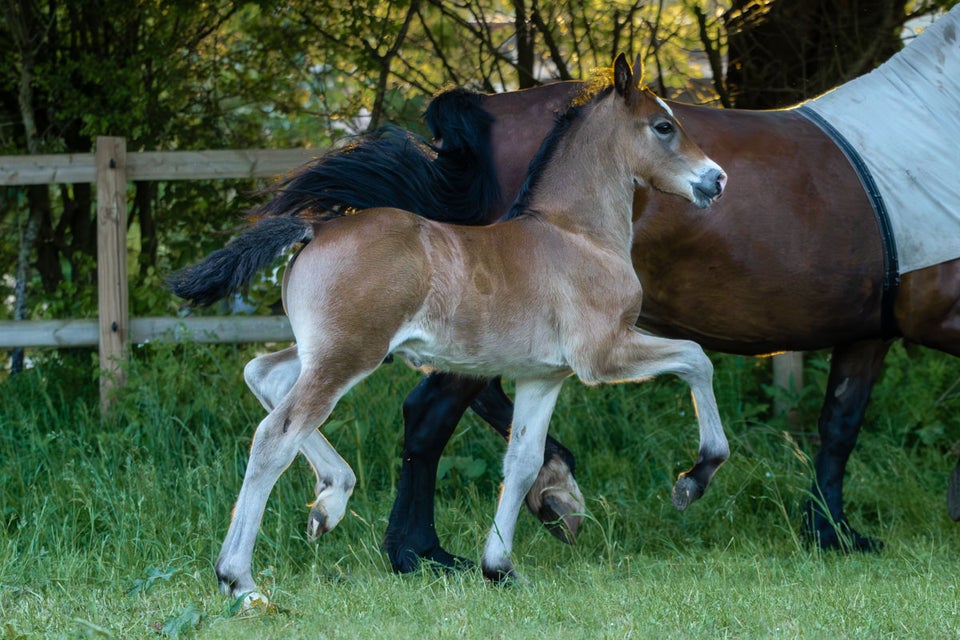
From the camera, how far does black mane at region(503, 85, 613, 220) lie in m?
4.79

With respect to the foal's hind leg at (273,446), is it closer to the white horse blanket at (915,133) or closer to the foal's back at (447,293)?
the foal's back at (447,293)

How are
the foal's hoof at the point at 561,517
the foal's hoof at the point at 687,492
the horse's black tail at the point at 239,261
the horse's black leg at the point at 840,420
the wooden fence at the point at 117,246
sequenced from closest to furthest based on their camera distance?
the horse's black tail at the point at 239,261
the foal's hoof at the point at 687,492
the foal's hoof at the point at 561,517
the horse's black leg at the point at 840,420
the wooden fence at the point at 117,246

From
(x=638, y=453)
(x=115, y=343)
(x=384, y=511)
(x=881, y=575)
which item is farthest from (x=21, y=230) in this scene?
(x=881, y=575)

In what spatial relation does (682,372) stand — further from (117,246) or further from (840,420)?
(117,246)

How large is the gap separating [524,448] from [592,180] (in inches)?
43.5

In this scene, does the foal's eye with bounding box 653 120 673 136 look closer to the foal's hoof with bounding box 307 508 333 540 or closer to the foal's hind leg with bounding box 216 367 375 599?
the foal's hind leg with bounding box 216 367 375 599

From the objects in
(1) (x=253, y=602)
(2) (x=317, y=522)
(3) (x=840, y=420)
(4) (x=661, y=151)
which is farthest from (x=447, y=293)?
(3) (x=840, y=420)

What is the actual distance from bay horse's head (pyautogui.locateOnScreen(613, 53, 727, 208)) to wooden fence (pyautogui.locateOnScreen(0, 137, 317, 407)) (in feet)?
8.63

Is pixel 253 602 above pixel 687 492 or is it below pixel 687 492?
below

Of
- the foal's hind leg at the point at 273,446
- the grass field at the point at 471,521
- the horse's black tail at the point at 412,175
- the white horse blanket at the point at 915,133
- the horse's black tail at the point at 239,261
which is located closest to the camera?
the grass field at the point at 471,521

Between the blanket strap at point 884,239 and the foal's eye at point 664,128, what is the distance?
1.13 meters

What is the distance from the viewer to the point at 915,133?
5.42m

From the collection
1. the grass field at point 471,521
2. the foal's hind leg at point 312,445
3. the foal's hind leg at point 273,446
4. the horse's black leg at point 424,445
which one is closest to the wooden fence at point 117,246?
the grass field at point 471,521

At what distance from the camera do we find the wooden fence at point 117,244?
6.77m
